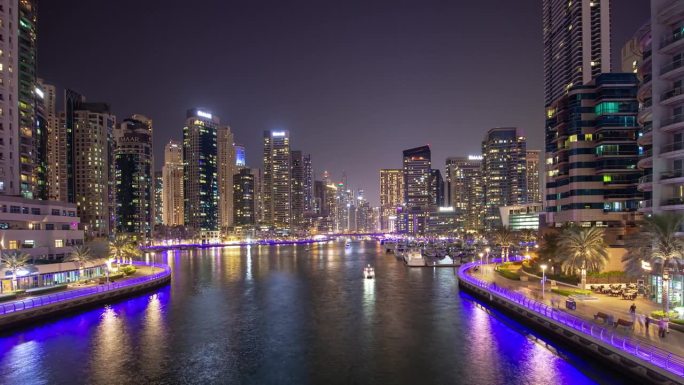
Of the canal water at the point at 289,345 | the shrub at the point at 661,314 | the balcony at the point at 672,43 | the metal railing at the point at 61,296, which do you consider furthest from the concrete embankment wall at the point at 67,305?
the balcony at the point at 672,43

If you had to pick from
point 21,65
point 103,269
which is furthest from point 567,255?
point 21,65

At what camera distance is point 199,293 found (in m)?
83.7

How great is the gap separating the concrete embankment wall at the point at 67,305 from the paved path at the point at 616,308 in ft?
192

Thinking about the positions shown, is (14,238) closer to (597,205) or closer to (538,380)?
(538,380)

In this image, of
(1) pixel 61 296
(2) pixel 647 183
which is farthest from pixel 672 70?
(1) pixel 61 296

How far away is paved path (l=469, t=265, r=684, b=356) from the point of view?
33531mm

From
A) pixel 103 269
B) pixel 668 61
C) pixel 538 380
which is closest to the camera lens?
pixel 538 380

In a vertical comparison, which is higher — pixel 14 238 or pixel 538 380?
pixel 14 238

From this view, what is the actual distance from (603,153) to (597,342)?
63.5 meters

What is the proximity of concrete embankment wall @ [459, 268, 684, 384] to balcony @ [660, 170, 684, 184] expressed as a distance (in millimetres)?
17561

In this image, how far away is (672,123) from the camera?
156 ft

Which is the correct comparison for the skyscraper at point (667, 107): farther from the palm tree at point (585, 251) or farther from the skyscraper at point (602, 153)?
the skyscraper at point (602, 153)

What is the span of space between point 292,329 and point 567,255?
36.7 meters

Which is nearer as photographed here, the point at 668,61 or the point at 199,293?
the point at 668,61
